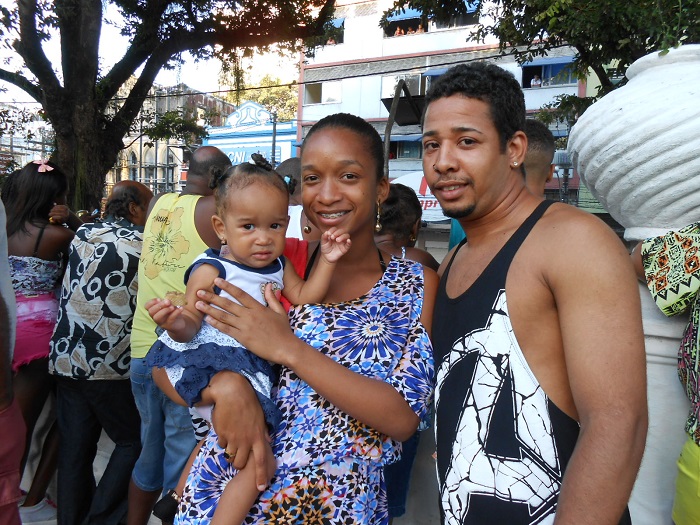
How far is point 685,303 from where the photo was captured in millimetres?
1718

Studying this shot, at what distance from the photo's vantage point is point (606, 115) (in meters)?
1.82

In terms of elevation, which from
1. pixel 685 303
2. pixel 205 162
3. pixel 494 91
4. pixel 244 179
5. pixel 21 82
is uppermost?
pixel 21 82

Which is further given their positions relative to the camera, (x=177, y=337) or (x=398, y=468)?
(x=398, y=468)

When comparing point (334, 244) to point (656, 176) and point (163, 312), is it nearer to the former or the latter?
point (163, 312)

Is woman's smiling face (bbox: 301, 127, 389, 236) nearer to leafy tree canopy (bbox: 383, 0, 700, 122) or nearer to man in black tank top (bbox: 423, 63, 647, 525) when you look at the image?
man in black tank top (bbox: 423, 63, 647, 525)

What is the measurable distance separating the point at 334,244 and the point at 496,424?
0.79 metres

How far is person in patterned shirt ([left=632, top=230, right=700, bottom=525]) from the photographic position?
1.60m

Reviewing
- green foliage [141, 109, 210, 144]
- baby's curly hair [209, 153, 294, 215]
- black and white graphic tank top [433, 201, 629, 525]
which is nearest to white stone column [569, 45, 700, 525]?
black and white graphic tank top [433, 201, 629, 525]

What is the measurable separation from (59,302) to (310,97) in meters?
26.6

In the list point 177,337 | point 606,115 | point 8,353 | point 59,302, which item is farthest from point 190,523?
point 59,302

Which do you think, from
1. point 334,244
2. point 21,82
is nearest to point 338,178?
point 334,244

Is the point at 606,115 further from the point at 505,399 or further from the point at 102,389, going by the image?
the point at 102,389

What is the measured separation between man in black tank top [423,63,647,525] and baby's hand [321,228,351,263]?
364mm

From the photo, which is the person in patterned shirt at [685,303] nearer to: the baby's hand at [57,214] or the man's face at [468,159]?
the man's face at [468,159]
